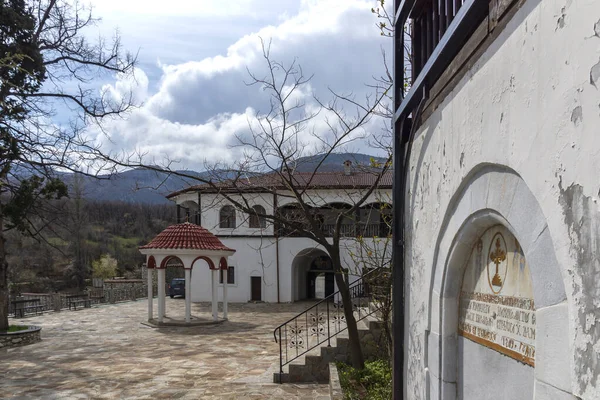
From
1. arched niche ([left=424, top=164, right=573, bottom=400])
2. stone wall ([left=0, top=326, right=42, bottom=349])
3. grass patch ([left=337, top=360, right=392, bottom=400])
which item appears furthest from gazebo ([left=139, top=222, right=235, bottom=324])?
arched niche ([left=424, top=164, right=573, bottom=400])

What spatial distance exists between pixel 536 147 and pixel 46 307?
23.9 m

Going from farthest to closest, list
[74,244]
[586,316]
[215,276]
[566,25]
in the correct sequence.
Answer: [74,244] < [215,276] < [566,25] < [586,316]

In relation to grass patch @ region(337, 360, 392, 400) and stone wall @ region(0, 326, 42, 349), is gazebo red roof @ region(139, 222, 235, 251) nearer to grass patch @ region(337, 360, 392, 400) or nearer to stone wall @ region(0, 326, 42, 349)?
stone wall @ region(0, 326, 42, 349)

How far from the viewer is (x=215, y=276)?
61.7ft

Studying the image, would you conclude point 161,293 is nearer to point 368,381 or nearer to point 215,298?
point 215,298

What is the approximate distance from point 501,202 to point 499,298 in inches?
25.8

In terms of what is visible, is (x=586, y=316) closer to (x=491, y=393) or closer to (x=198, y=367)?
(x=491, y=393)

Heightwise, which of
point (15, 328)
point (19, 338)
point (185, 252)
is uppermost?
point (185, 252)

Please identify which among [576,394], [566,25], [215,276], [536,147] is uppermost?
[566,25]

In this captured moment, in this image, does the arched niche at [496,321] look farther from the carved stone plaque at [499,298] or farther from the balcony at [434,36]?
the balcony at [434,36]

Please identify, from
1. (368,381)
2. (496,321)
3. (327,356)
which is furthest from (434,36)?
(327,356)

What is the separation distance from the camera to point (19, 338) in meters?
14.6

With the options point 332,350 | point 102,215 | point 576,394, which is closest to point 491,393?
point 576,394

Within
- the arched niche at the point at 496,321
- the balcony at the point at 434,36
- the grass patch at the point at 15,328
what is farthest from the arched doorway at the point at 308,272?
the arched niche at the point at 496,321
